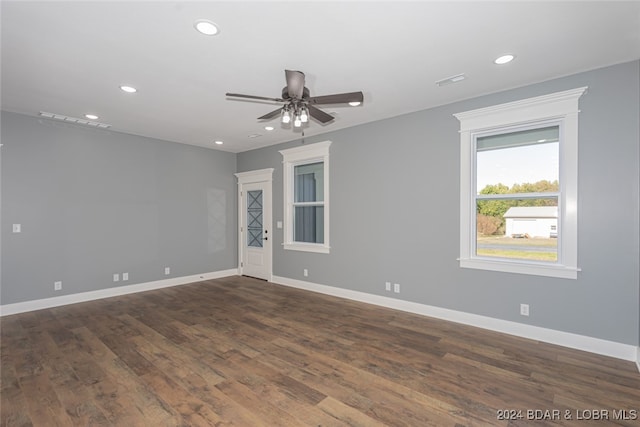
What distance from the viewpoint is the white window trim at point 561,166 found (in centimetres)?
311

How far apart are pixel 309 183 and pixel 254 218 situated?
179 cm

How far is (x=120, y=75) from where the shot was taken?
3135 millimetres

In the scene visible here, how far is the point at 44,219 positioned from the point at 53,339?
213 cm

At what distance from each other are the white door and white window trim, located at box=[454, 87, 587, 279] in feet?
12.8

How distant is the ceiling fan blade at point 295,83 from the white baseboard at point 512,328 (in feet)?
10.7

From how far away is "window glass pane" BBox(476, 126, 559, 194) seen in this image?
3.34m

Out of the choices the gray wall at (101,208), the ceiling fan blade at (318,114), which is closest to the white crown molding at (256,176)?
the gray wall at (101,208)

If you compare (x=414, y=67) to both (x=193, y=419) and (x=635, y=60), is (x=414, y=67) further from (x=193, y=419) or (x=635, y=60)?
(x=193, y=419)

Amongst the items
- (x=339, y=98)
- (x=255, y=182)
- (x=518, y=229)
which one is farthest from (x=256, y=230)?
(x=518, y=229)

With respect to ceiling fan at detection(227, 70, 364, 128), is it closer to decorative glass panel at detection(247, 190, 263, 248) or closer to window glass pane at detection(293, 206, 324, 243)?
window glass pane at detection(293, 206, 324, 243)

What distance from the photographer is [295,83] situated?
8.18ft

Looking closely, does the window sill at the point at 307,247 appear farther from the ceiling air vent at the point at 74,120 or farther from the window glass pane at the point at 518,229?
the ceiling air vent at the point at 74,120

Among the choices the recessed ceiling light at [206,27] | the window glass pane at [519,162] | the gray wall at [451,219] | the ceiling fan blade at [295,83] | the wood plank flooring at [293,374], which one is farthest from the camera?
the window glass pane at [519,162]

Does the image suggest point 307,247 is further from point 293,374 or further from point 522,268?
point 522,268
